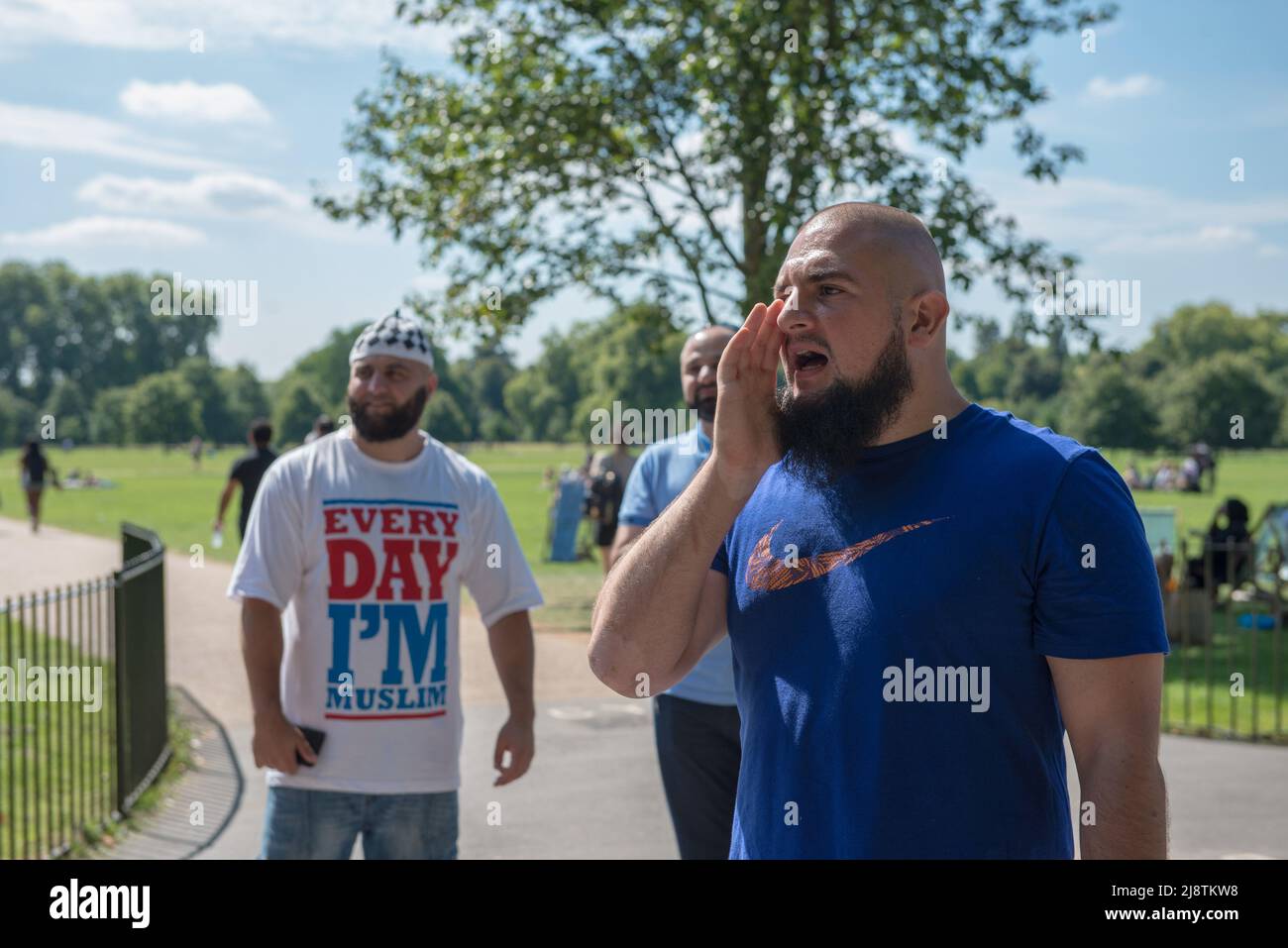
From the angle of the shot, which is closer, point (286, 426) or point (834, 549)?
point (834, 549)

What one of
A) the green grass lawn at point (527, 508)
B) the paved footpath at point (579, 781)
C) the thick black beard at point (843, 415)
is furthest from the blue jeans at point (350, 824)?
the green grass lawn at point (527, 508)

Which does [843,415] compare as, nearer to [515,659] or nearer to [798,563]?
[798,563]

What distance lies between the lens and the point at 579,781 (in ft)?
26.3

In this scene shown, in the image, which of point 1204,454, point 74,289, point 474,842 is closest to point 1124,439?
point 1204,454

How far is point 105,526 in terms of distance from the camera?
107 feet

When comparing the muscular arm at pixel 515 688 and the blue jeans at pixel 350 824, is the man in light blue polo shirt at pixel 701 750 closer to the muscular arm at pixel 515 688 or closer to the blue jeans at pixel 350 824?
the muscular arm at pixel 515 688

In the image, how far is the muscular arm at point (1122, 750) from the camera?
6.70ft

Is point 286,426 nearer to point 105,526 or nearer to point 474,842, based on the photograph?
point 105,526

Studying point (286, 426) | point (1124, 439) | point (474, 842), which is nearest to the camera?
point (474, 842)

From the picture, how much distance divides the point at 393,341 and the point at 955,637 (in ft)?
8.49

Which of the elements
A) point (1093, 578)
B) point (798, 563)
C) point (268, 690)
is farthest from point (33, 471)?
point (1093, 578)

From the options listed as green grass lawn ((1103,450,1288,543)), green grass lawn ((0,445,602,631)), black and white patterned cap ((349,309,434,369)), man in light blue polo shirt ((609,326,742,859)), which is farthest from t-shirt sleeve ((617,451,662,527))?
green grass lawn ((1103,450,1288,543))

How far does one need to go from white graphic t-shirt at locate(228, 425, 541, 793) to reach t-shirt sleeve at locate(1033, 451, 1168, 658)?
2322mm
